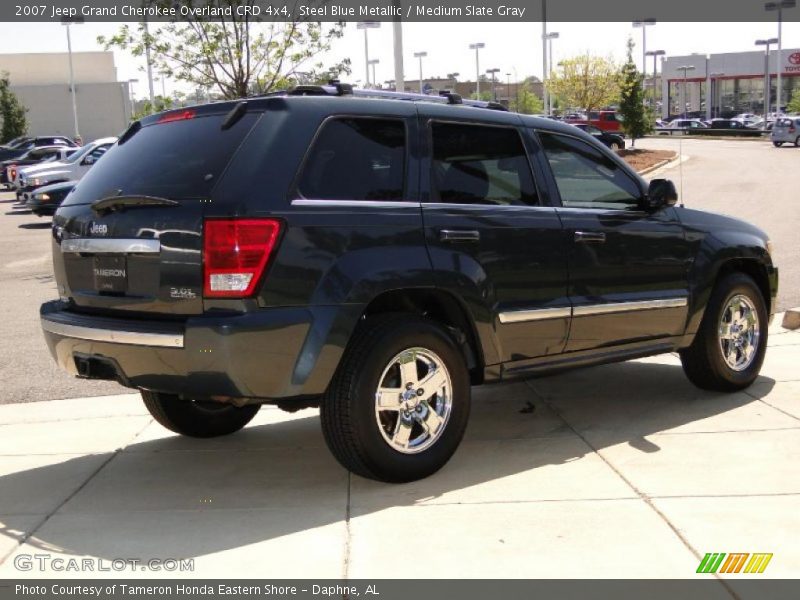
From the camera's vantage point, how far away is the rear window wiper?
15.2 ft

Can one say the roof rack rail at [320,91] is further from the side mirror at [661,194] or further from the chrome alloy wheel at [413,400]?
the side mirror at [661,194]

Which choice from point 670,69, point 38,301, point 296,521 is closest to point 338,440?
point 296,521

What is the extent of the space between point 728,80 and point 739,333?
104 metres

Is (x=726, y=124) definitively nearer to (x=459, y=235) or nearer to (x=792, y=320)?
(x=792, y=320)

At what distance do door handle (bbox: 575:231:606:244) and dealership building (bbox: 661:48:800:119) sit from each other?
90.9 metres

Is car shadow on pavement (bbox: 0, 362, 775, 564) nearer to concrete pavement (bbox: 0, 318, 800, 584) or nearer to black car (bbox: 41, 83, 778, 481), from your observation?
concrete pavement (bbox: 0, 318, 800, 584)

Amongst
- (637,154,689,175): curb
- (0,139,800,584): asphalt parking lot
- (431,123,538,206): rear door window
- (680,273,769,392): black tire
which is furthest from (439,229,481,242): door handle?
(637,154,689,175): curb

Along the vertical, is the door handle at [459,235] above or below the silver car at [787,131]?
above

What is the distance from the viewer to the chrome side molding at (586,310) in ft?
17.8

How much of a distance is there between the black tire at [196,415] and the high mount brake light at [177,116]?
63.6 inches

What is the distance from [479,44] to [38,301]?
213 ft

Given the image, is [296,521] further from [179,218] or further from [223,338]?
[179,218]

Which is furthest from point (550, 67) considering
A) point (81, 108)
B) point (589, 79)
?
point (81, 108)

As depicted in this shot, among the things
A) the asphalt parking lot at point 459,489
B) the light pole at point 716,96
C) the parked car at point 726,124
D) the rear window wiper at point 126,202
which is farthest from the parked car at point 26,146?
the light pole at point 716,96
